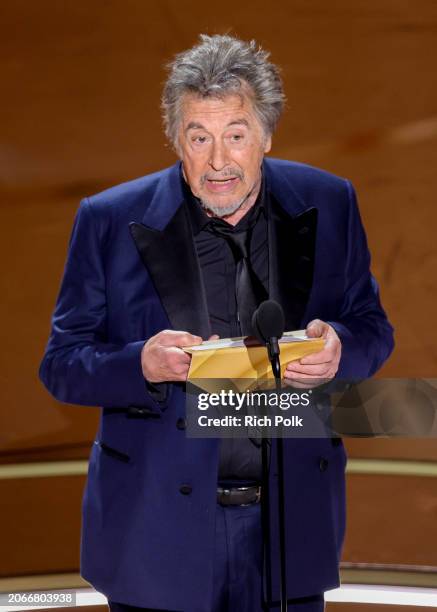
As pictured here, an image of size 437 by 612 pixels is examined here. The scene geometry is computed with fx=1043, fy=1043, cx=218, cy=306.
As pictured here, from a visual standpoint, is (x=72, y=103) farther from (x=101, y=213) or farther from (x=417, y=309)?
(x=101, y=213)

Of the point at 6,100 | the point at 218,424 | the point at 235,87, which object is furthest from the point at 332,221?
the point at 6,100

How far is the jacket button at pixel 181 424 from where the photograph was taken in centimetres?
195

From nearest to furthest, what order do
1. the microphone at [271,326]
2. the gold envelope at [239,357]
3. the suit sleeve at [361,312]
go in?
the microphone at [271,326] → the gold envelope at [239,357] → the suit sleeve at [361,312]

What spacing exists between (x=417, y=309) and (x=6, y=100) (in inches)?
63.6

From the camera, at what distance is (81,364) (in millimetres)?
1990

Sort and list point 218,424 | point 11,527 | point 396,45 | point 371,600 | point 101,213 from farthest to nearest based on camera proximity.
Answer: point 11,527 < point 396,45 < point 371,600 < point 101,213 < point 218,424

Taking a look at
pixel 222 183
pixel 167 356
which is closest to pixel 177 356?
pixel 167 356

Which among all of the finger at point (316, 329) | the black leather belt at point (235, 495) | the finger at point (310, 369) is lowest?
the black leather belt at point (235, 495)

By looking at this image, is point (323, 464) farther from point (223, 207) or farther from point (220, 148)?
point (220, 148)

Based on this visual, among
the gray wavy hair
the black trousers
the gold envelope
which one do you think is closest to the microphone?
the gold envelope

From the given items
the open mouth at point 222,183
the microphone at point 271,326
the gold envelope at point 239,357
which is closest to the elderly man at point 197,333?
the open mouth at point 222,183

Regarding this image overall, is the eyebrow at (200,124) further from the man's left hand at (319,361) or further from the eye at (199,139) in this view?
the man's left hand at (319,361)

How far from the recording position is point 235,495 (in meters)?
1.93

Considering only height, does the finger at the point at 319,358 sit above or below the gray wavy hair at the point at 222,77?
below
